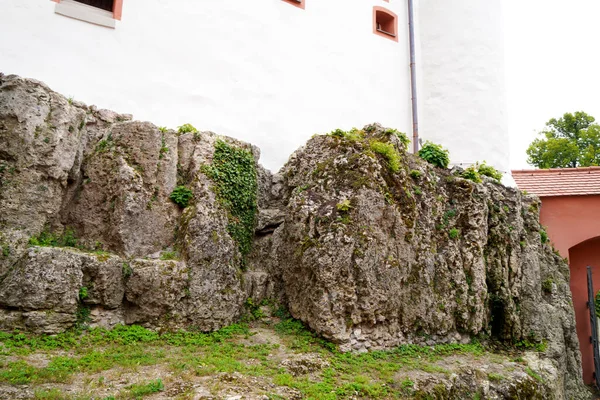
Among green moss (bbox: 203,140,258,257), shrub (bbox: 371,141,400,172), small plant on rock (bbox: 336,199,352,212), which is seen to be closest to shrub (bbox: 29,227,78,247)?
green moss (bbox: 203,140,258,257)

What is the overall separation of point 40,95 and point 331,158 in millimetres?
5678

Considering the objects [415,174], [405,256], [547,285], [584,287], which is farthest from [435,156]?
[584,287]

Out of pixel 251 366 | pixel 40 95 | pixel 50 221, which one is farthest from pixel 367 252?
pixel 40 95

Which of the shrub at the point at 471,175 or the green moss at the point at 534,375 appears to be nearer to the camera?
the green moss at the point at 534,375

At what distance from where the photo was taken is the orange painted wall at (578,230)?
13383mm

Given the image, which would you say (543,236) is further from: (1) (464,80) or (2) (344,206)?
(2) (344,206)

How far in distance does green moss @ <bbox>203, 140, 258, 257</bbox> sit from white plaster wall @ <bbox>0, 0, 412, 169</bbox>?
161 centimetres

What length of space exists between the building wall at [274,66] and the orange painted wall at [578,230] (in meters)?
2.30

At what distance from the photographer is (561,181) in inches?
561

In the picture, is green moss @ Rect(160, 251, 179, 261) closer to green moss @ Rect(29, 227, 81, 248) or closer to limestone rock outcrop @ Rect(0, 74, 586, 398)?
limestone rock outcrop @ Rect(0, 74, 586, 398)

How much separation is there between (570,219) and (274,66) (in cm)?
949

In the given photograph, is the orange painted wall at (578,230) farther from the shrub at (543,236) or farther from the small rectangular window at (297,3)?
the small rectangular window at (297,3)

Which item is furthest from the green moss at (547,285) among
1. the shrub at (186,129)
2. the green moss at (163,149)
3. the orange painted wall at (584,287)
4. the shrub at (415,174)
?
the green moss at (163,149)

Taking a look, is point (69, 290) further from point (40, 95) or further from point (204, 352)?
point (40, 95)
